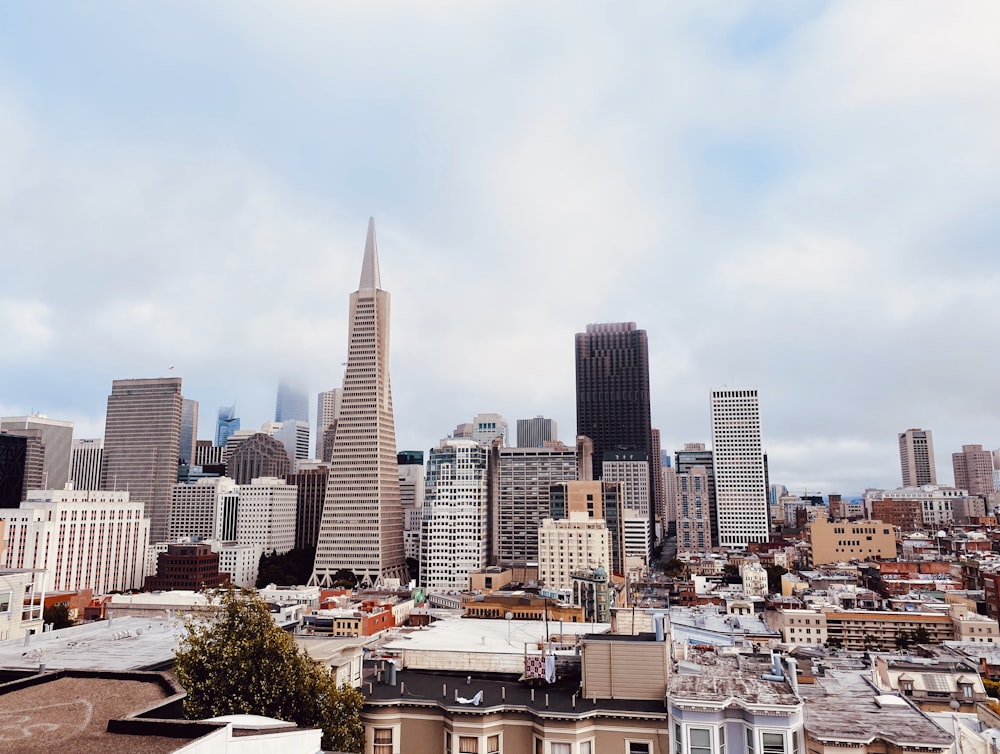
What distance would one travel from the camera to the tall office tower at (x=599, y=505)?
16225 cm

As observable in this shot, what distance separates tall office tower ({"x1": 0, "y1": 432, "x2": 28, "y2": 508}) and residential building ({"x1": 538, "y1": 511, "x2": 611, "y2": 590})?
144 meters

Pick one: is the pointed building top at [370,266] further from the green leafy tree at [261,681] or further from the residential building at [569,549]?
the green leafy tree at [261,681]

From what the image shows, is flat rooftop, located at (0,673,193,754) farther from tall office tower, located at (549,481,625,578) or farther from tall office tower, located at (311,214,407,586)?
tall office tower, located at (311,214,407,586)

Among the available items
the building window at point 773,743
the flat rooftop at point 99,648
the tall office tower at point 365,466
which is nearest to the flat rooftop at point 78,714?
the flat rooftop at point 99,648

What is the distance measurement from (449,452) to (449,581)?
31.2 meters

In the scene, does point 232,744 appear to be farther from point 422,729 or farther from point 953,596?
point 953,596

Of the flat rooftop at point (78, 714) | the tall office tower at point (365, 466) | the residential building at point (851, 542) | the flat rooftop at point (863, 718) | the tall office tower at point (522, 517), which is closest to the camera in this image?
the flat rooftop at point (78, 714)

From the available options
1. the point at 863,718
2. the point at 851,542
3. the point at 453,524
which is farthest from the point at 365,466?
the point at 863,718

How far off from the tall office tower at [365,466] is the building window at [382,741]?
14841cm

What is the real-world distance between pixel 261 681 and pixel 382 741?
15.0ft

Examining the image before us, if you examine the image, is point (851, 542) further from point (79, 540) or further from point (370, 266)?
point (79, 540)

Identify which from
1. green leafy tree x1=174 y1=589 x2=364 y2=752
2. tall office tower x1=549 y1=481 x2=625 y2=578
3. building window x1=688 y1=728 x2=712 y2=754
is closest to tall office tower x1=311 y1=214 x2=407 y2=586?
tall office tower x1=549 y1=481 x2=625 y2=578

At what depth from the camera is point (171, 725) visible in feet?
43.7

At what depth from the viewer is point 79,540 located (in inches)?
5566
